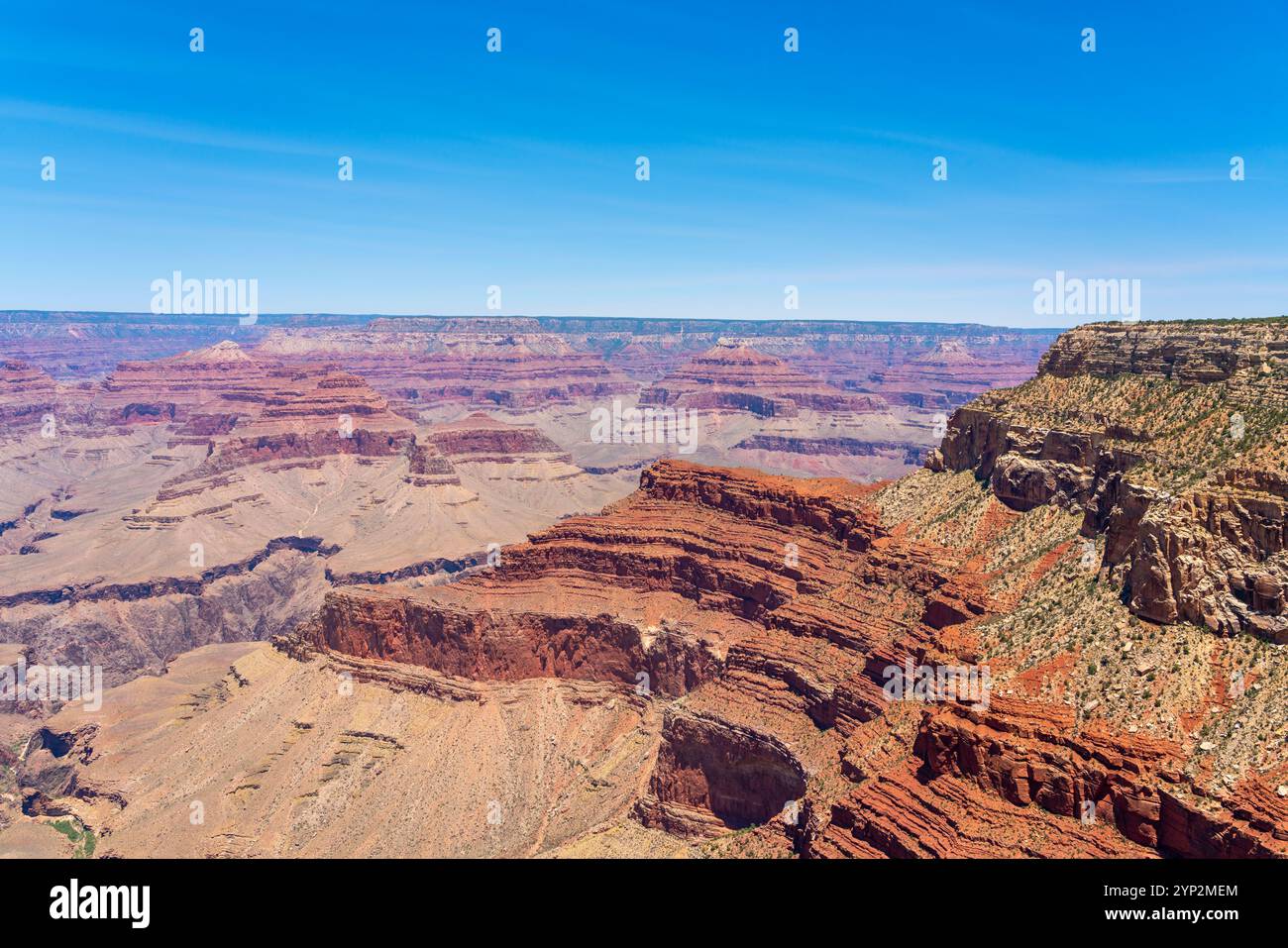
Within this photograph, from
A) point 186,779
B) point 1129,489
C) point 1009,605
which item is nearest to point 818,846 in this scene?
point 1009,605

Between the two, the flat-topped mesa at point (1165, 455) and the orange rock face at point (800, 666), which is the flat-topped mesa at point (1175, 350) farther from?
the orange rock face at point (800, 666)

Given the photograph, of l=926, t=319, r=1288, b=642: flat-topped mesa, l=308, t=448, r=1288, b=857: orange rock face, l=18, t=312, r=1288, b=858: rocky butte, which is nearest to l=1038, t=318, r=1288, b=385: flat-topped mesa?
l=926, t=319, r=1288, b=642: flat-topped mesa

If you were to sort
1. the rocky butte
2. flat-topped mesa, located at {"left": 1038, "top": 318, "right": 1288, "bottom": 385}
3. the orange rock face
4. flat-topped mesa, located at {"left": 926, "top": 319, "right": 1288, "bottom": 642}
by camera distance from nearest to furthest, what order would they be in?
the orange rock face
the rocky butte
flat-topped mesa, located at {"left": 926, "top": 319, "right": 1288, "bottom": 642}
flat-topped mesa, located at {"left": 1038, "top": 318, "right": 1288, "bottom": 385}

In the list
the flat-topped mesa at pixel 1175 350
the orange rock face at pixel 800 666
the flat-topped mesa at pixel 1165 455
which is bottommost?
the orange rock face at pixel 800 666

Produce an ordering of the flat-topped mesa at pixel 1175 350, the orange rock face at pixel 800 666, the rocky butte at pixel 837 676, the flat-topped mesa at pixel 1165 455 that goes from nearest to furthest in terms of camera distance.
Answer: the orange rock face at pixel 800 666 < the rocky butte at pixel 837 676 < the flat-topped mesa at pixel 1165 455 < the flat-topped mesa at pixel 1175 350

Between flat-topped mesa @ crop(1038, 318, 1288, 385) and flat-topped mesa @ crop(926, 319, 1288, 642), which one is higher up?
flat-topped mesa @ crop(1038, 318, 1288, 385)

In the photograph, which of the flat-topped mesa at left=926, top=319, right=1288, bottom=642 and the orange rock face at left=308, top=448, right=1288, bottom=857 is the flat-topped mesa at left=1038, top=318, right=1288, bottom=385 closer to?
the flat-topped mesa at left=926, top=319, right=1288, bottom=642

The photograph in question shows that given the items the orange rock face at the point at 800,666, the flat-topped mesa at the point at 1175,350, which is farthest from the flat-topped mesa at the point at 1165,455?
the orange rock face at the point at 800,666

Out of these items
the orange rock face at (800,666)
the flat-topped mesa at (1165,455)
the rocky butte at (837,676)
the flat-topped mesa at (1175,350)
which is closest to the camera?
the orange rock face at (800,666)

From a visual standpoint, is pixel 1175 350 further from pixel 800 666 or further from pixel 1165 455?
pixel 800 666
